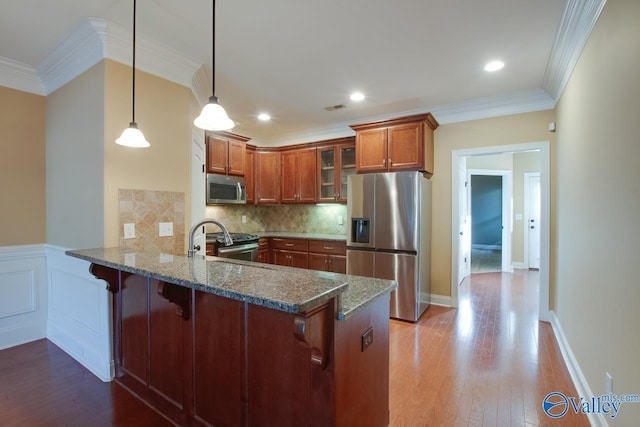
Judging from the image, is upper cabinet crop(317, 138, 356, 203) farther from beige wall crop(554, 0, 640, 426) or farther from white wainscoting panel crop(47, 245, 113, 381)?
white wainscoting panel crop(47, 245, 113, 381)

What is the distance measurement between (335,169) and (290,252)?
1.48 m

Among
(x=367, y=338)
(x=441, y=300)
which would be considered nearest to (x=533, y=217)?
(x=441, y=300)

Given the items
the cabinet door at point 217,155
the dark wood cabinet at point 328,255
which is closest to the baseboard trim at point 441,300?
the dark wood cabinet at point 328,255

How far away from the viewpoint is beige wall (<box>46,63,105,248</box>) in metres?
2.27

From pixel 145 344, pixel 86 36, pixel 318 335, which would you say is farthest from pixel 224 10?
pixel 145 344

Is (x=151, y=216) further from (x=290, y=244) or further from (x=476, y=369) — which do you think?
(x=476, y=369)

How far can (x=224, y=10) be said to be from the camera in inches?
79.4

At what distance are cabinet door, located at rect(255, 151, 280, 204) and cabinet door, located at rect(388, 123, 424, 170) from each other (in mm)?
2133

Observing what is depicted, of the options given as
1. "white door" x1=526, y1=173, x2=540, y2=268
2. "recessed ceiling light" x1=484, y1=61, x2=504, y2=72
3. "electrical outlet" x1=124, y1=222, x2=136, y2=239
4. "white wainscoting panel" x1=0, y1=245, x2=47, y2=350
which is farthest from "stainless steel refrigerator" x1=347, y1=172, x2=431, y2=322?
"white door" x1=526, y1=173, x2=540, y2=268

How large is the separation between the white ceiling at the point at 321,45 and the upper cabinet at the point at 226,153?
2.80 ft

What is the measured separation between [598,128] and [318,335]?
2115 millimetres

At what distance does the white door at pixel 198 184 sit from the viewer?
3.09 m

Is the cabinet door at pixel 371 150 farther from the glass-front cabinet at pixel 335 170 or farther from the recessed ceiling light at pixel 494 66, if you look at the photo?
the recessed ceiling light at pixel 494 66

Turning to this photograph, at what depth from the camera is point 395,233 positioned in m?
3.60
